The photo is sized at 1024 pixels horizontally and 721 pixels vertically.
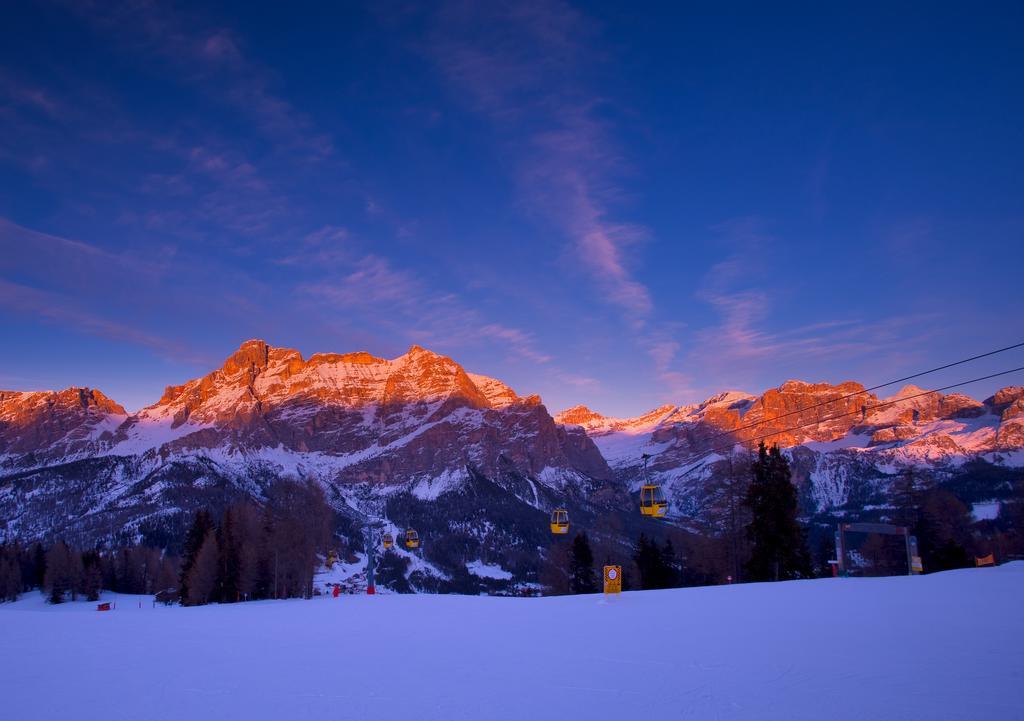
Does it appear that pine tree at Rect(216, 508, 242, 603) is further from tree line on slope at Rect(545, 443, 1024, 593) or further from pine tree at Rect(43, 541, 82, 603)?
pine tree at Rect(43, 541, 82, 603)

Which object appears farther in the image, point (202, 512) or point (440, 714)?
point (202, 512)

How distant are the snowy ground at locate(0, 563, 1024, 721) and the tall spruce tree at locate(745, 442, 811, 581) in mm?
23382

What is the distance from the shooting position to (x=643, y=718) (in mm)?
7824

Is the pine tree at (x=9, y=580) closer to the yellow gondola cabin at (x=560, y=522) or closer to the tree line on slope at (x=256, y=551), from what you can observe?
the tree line on slope at (x=256, y=551)

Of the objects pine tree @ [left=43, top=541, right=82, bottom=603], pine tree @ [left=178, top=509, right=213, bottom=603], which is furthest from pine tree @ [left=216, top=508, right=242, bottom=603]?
pine tree @ [left=43, top=541, right=82, bottom=603]

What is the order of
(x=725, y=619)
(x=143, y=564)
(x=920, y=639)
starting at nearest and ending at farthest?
(x=920, y=639) → (x=725, y=619) → (x=143, y=564)

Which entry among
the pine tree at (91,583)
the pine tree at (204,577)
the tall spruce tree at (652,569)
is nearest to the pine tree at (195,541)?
the pine tree at (204,577)

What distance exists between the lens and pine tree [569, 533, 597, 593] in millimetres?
59000

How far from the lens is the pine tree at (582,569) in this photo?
59000 mm

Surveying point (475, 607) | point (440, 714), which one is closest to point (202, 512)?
point (475, 607)

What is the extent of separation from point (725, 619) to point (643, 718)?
9208 mm

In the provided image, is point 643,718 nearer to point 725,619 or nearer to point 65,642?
point 725,619

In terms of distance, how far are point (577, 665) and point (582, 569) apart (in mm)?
50575

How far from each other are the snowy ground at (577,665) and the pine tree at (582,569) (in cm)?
4037
